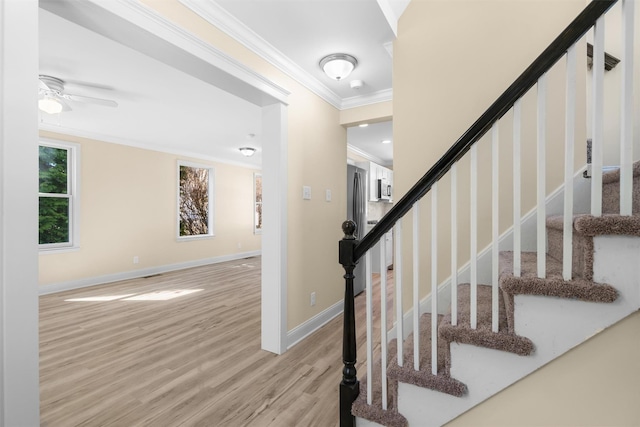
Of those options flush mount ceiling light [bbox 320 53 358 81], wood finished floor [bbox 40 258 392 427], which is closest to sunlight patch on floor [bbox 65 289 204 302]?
wood finished floor [bbox 40 258 392 427]

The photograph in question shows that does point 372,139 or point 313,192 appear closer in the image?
point 313,192

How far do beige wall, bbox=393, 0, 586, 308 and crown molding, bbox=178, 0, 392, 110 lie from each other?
0.86 meters

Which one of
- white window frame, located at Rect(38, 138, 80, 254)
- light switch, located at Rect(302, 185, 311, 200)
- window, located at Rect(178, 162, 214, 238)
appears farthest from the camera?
window, located at Rect(178, 162, 214, 238)

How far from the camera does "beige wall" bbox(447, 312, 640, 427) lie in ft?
3.34

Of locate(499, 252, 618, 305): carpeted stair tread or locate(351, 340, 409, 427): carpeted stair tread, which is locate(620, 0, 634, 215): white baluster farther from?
locate(351, 340, 409, 427): carpeted stair tread

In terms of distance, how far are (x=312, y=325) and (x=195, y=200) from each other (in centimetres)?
482

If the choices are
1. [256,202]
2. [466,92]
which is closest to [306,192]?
[466,92]

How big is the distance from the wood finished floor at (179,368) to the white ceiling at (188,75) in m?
2.41

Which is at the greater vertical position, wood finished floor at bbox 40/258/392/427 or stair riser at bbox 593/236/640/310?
stair riser at bbox 593/236/640/310

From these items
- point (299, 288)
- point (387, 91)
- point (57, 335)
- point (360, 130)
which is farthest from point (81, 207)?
point (387, 91)

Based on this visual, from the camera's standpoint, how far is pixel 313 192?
285 centimetres

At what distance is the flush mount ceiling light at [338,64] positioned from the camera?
2.34 metres

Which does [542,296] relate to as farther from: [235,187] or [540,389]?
[235,187]

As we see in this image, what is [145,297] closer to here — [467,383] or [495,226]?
[467,383]
